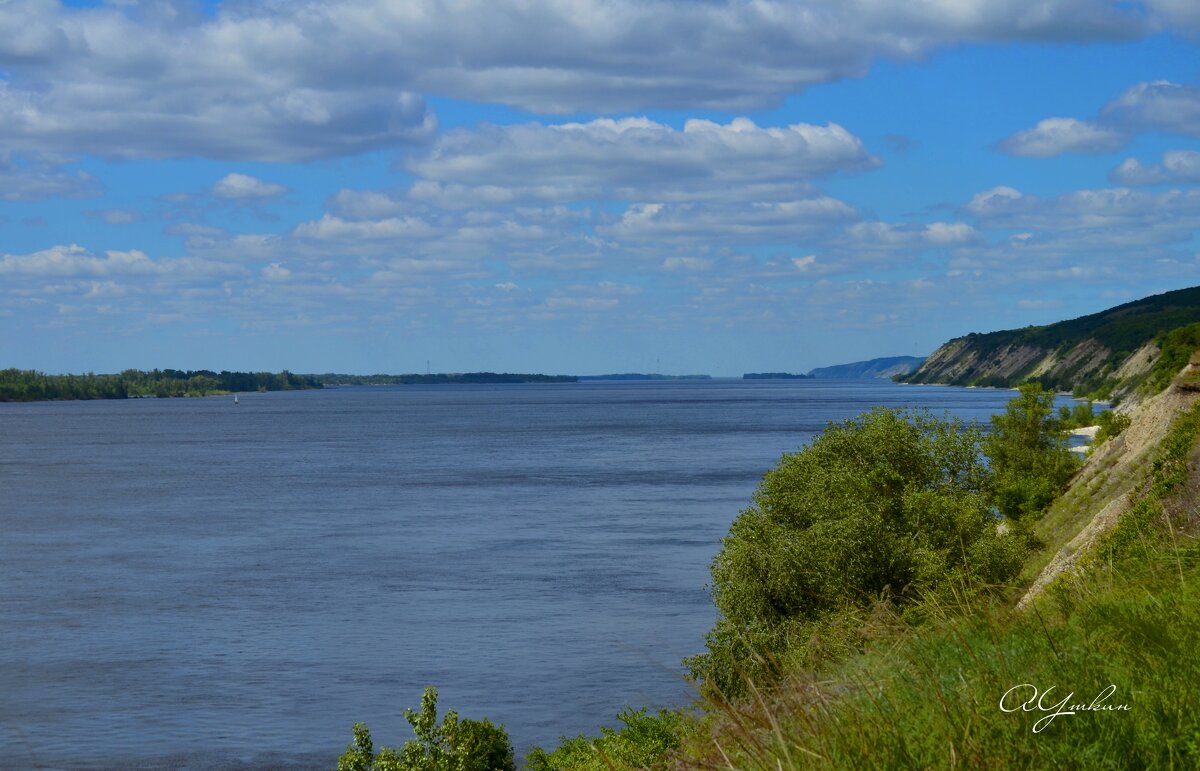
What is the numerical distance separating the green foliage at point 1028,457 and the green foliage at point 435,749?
4951 centimetres

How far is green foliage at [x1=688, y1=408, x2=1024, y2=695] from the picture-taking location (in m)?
43.6

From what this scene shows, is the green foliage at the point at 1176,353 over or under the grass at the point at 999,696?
over

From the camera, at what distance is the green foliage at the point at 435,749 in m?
26.8

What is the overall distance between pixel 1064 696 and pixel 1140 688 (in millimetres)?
625

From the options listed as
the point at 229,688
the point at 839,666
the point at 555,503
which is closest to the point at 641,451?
the point at 555,503

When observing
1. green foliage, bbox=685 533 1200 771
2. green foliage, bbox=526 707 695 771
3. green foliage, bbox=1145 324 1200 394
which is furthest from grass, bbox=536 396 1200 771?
green foliage, bbox=1145 324 1200 394

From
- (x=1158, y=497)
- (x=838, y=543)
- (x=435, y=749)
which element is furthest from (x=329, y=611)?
(x=1158, y=497)

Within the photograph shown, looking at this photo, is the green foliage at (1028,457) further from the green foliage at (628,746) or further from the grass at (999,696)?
the grass at (999,696)

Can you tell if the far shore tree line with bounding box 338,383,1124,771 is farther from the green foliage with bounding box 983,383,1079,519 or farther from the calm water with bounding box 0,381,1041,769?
the green foliage with bounding box 983,383,1079,519

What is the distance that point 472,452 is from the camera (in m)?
184

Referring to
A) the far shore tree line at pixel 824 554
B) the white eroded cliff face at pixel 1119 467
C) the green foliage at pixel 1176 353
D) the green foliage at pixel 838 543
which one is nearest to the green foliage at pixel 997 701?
the far shore tree line at pixel 824 554

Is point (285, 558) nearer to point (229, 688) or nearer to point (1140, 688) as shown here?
point (229, 688)
